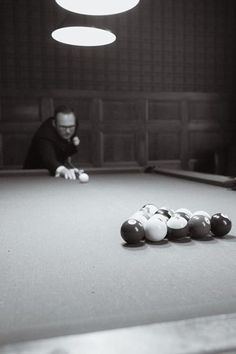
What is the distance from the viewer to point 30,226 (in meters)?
1.71

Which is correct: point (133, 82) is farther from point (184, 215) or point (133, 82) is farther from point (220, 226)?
point (220, 226)

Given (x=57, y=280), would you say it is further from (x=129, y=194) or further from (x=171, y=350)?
(x=129, y=194)

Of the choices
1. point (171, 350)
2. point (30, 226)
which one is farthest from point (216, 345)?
point (30, 226)

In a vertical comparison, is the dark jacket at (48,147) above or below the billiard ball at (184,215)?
above

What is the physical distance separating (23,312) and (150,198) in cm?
162

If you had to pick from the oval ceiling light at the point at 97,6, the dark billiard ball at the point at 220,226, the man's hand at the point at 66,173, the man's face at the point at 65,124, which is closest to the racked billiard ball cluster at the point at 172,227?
the dark billiard ball at the point at 220,226

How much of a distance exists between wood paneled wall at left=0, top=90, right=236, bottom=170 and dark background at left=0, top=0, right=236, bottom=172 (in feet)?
0.05

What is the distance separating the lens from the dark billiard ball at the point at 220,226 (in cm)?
145

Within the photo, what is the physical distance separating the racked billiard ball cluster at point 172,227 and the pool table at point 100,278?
30 millimetres

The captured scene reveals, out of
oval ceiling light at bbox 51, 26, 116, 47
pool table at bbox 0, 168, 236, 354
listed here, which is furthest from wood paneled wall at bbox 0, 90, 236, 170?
pool table at bbox 0, 168, 236, 354

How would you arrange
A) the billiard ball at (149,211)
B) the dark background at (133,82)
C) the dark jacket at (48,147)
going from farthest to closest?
the dark background at (133,82) → the dark jacket at (48,147) → the billiard ball at (149,211)

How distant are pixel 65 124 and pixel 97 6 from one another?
227 cm

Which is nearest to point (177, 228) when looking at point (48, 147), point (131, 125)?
point (48, 147)

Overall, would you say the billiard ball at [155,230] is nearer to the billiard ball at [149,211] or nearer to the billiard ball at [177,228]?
the billiard ball at [177,228]
